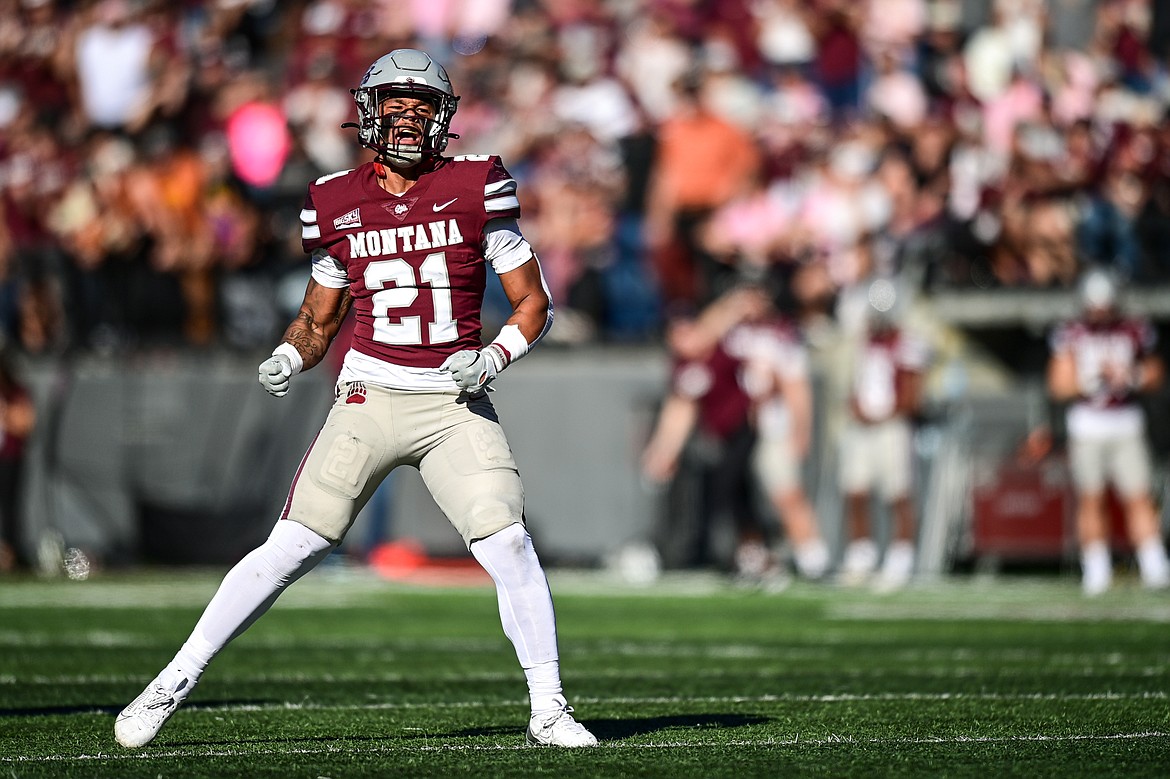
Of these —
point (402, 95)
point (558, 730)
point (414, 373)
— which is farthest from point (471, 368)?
point (558, 730)

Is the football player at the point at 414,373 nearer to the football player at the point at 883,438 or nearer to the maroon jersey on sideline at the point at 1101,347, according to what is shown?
the maroon jersey on sideline at the point at 1101,347

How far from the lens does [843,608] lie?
11.3 meters

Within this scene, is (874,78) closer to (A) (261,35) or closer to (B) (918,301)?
(B) (918,301)

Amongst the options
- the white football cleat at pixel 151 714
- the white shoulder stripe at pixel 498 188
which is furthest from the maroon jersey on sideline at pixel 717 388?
the white football cleat at pixel 151 714

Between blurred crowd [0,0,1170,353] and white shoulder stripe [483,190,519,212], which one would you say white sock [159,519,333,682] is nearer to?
white shoulder stripe [483,190,519,212]

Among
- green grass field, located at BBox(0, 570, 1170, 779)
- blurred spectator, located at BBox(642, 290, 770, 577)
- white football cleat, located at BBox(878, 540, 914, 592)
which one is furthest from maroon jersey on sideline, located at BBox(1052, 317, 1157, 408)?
blurred spectator, located at BBox(642, 290, 770, 577)

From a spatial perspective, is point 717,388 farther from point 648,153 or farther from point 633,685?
point 633,685

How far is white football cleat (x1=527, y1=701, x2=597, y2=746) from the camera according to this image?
498cm

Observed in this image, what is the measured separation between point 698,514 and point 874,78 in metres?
3.66

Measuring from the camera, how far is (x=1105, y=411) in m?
13.3

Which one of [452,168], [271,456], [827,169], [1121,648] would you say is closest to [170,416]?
[271,456]

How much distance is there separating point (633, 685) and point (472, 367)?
95.6 inches

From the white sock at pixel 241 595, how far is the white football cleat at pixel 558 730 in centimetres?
76

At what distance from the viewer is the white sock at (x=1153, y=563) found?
1287 centimetres
